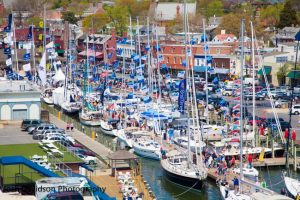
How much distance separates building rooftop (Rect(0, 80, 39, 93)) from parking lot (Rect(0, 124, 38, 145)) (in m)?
3.15

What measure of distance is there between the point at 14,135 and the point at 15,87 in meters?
8.45

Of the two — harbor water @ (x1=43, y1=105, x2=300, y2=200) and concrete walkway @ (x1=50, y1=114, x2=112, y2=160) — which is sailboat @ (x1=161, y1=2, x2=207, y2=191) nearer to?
harbor water @ (x1=43, y1=105, x2=300, y2=200)

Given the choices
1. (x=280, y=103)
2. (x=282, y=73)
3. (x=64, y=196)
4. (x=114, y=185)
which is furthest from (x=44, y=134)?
(x=282, y=73)

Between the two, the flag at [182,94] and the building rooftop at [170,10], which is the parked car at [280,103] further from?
the building rooftop at [170,10]

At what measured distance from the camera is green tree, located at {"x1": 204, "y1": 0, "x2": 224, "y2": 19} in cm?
13988

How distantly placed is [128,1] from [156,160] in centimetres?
11599

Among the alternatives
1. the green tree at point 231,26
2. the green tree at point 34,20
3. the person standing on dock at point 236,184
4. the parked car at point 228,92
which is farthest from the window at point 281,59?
the green tree at point 34,20

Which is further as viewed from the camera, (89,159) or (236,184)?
(89,159)

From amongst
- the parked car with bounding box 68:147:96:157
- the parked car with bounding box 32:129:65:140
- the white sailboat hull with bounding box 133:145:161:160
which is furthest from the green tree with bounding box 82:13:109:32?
the parked car with bounding box 68:147:96:157

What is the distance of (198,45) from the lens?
87.1 metres

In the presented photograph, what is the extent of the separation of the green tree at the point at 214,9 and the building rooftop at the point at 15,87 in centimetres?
8340

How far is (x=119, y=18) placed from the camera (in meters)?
131

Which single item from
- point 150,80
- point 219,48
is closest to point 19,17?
point 219,48

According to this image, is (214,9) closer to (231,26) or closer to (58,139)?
(231,26)
